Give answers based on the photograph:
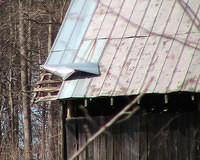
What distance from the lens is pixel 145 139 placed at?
11133mm

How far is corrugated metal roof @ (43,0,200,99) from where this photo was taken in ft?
35.6

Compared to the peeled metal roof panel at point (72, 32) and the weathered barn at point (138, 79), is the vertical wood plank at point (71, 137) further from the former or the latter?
the peeled metal roof panel at point (72, 32)

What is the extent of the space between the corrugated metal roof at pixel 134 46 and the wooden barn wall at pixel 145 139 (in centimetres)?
75

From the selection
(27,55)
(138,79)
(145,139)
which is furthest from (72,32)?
(27,55)

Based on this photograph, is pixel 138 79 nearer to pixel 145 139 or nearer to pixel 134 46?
pixel 134 46

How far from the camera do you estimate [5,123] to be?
95.2 feet

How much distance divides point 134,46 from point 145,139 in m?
2.03

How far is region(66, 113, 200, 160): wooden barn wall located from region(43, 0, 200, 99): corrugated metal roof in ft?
2.45

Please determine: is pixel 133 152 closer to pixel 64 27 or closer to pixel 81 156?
pixel 81 156

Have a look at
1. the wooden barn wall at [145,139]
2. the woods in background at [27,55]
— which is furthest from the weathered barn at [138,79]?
the woods in background at [27,55]

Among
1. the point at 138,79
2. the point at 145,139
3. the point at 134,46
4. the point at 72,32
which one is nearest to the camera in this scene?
the point at 138,79

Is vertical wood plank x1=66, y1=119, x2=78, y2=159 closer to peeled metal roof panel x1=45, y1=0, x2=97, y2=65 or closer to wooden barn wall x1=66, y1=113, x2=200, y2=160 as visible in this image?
wooden barn wall x1=66, y1=113, x2=200, y2=160

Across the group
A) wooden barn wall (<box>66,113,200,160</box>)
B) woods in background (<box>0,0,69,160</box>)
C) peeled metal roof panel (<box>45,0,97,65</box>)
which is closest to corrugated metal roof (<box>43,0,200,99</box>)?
peeled metal roof panel (<box>45,0,97,65</box>)

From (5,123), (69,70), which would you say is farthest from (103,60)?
(5,123)
